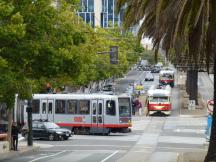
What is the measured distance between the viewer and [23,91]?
100 ft

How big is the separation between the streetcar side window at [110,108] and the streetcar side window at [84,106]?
1546 mm

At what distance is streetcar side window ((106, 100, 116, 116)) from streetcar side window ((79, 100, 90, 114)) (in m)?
1.55

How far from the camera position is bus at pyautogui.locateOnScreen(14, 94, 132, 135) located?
49.2 m

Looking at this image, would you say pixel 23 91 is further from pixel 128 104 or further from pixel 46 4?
pixel 128 104

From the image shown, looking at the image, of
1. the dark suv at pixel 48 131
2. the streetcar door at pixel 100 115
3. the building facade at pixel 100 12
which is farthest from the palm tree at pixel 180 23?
the building facade at pixel 100 12

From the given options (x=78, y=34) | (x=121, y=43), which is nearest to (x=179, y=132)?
(x=78, y=34)

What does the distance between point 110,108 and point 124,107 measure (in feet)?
4.40

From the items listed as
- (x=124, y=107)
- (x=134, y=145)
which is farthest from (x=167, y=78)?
(x=134, y=145)

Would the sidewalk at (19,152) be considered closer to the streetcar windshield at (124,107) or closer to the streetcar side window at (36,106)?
the streetcar windshield at (124,107)

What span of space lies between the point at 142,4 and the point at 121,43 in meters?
89.2

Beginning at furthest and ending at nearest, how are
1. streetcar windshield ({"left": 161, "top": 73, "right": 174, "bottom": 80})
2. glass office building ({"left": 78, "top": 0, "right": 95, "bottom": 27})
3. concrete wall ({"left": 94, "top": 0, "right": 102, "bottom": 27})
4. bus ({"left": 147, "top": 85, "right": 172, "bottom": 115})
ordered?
concrete wall ({"left": 94, "top": 0, "right": 102, "bottom": 27}) < glass office building ({"left": 78, "top": 0, "right": 95, "bottom": 27}) < streetcar windshield ({"left": 161, "top": 73, "right": 174, "bottom": 80}) < bus ({"left": 147, "top": 85, "right": 172, "bottom": 115})

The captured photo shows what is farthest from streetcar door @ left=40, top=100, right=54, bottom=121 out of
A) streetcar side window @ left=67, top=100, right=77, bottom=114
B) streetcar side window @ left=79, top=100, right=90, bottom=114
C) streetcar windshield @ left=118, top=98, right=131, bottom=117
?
streetcar windshield @ left=118, top=98, right=131, bottom=117

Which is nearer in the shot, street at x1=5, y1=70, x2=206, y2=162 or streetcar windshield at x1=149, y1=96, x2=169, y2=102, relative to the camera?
street at x1=5, y1=70, x2=206, y2=162

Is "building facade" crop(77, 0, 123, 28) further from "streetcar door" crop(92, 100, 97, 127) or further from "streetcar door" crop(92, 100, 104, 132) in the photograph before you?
"streetcar door" crop(92, 100, 104, 132)
